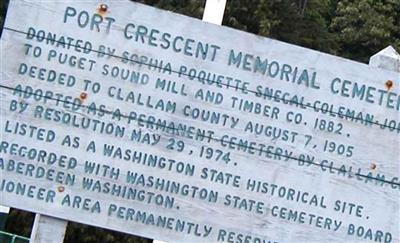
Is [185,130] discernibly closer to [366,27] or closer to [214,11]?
[214,11]

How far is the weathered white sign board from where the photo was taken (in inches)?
227

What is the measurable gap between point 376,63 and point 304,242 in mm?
1355

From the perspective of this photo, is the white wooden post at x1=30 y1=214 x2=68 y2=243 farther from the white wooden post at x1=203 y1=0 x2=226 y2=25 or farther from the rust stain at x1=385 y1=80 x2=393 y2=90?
the rust stain at x1=385 y1=80 x2=393 y2=90

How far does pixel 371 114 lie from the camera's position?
19.6 feet

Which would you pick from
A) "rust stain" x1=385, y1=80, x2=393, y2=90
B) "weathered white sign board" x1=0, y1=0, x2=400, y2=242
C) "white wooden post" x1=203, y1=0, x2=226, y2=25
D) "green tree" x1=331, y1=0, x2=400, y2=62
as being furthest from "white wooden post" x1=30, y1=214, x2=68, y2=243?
"green tree" x1=331, y1=0, x2=400, y2=62

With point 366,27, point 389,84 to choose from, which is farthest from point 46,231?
point 366,27

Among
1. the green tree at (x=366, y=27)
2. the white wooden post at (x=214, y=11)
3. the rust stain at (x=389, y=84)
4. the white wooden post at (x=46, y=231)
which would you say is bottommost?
the white wooden post at (x=46, y=231)

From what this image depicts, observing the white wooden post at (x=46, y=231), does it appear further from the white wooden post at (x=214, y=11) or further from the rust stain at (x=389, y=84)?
the rust stain at (x=389, y=84)

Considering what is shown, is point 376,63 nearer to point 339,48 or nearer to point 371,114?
point 371,114

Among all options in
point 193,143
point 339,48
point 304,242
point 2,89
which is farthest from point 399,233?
point 339,48

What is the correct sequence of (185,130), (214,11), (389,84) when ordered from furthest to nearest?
Answer: (214,11) < (389,84) < (185,130)

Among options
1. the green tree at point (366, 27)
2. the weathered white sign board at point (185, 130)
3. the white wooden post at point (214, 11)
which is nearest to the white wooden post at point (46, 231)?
the weathered white sign board at point (185, 130)

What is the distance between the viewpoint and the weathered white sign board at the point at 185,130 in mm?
5758

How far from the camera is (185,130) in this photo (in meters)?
5.81
